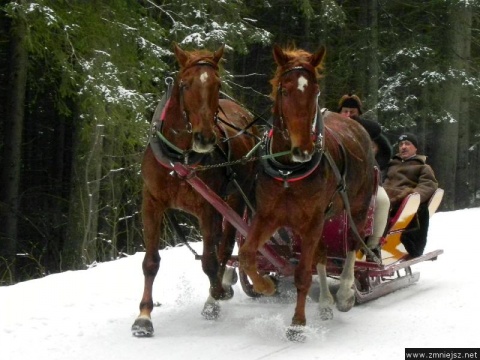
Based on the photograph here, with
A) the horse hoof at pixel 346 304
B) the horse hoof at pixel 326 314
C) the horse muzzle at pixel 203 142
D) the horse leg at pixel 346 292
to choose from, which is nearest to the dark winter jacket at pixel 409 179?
the horse leg at pixel 346 292

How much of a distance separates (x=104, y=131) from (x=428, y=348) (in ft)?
26.9

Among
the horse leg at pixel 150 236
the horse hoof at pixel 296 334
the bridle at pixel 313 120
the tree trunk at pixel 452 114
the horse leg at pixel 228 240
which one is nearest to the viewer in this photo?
the bridle at pixel 313 120

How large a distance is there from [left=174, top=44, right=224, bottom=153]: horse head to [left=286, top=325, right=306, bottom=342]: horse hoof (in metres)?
1.55

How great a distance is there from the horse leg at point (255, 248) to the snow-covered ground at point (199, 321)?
0.41 m

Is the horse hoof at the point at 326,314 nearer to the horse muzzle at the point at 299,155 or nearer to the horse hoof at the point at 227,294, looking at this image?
the horse hoof at the point at 227,294

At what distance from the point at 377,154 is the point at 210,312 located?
11.0 feet

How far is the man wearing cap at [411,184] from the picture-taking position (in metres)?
8.33

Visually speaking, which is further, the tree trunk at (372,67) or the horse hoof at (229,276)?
the tree trunk at (372,67)

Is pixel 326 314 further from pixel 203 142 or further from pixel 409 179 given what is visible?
pixel 409 179

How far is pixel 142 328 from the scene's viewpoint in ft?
19.4

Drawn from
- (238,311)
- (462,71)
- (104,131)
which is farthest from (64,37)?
(462,71)

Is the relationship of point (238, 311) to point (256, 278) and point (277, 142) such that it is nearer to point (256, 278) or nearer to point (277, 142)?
A: point (256, 278)

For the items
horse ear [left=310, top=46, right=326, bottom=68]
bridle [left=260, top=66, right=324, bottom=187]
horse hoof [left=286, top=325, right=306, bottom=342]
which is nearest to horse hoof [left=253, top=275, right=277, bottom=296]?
horse hoof [left=286, top=325, right=306, bottom=342]

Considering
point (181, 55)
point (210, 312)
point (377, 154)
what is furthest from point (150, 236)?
point (377, 154)
